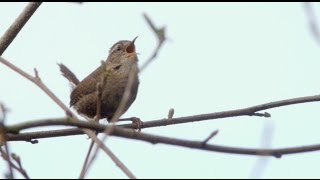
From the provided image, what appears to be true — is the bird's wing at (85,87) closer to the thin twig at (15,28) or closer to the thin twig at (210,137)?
the thin twig at (15,28)

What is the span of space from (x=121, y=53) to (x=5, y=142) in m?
4.48

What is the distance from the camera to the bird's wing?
19.2 feet

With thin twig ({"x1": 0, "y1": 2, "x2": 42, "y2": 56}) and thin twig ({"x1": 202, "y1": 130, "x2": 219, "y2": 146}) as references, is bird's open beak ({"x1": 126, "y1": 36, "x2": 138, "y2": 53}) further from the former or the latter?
thin twig ({"x1": 202, "y1": 130, "x2": 219, "y2": 146})

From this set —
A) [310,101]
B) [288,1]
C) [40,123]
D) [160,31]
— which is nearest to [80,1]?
[160,31]

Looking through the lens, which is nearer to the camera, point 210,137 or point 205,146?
point 205,146

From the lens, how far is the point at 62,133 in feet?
11.9

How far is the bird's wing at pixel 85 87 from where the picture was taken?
5.85m

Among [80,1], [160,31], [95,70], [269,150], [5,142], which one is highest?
[80,1]

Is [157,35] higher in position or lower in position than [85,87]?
higher

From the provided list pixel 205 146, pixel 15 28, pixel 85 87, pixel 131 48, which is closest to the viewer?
pixel 205 146

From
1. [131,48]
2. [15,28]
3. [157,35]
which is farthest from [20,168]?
[131,48]

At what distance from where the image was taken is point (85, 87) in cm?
593

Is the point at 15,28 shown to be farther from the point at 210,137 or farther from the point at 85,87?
the point at 210,137

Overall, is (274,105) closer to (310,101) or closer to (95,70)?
(310,101)
